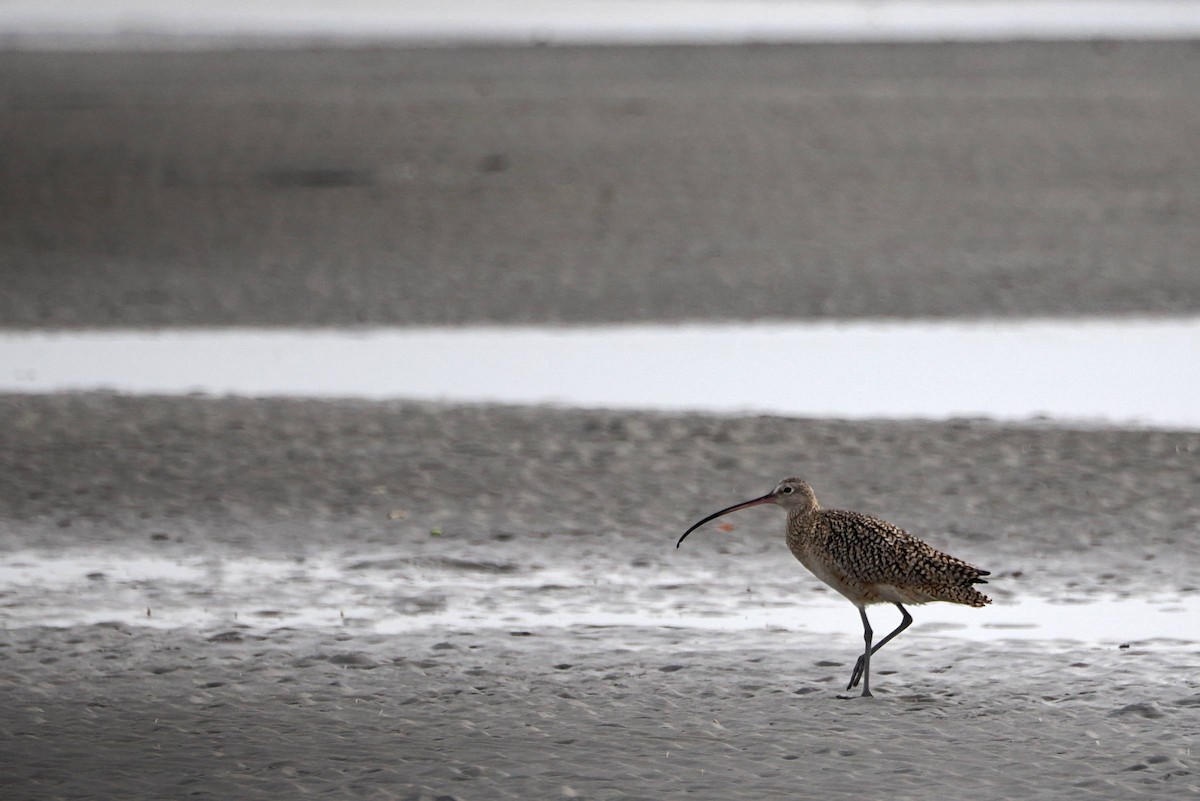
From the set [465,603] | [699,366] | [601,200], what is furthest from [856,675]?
[601,200]

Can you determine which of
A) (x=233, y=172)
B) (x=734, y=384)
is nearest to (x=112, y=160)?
(x=233, y=172)

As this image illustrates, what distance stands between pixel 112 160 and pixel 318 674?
14240mm

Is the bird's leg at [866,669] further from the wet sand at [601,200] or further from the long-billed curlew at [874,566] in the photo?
the wet sand at [601,200]

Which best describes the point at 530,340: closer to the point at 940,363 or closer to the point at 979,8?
the point at 940,363

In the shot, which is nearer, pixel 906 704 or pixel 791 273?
pixel 906 704

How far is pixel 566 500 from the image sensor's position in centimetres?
872

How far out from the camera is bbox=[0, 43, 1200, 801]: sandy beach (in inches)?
221

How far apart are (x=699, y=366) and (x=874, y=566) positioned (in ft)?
19.7

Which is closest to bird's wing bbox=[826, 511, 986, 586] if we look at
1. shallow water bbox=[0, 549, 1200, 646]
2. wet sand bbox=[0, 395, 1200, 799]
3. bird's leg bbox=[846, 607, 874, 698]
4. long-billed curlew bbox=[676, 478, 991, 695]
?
long-billed curlew bbox=[676, 478, 991, 695]

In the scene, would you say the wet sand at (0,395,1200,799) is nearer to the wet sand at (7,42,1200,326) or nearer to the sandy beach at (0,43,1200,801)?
the sandy beach at (0,43,1200,801)

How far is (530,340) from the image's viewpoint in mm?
12961

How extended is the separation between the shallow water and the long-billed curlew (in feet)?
1.98

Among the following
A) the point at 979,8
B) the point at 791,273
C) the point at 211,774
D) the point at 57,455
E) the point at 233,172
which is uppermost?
the point at 979,8

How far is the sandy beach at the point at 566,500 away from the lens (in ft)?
18.4
